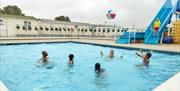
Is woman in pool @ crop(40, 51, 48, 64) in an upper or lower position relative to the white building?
lower

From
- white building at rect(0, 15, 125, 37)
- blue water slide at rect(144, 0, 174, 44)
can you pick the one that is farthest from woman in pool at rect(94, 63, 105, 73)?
white building at rect(0, 15, 125, 37)

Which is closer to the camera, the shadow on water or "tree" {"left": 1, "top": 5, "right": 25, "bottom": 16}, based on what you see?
the shadow on water

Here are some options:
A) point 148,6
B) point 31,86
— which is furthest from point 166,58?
point 148,6

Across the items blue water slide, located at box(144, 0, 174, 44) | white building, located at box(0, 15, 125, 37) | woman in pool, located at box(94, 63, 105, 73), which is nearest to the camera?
woman in pool, located at box(94, 63, 105, 73)

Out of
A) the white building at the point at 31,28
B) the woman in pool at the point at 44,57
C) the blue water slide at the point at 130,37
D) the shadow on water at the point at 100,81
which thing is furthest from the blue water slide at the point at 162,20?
the shadow on water at the point at 100,81

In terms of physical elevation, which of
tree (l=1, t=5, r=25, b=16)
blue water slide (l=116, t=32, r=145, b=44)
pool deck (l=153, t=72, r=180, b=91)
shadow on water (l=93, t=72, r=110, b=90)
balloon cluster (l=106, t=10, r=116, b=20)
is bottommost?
shadow on water (l=93, t=72, r=110, b=90)

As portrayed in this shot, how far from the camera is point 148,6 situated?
18.9 metres

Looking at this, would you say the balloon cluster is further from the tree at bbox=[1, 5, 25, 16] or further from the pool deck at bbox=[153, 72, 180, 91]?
the tree at bbox=[1, 5, 25, 16]

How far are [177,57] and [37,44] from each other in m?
9.94

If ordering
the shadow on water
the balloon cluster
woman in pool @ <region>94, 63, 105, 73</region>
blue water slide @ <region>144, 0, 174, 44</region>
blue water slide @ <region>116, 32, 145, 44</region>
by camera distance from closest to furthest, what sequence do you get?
the shadow on water < woman in pool @ <region>94, 63, 105, 73</region> < blue water slide @ <region>144, 0, 174, 44</region> < blue water slide @ <region>116, 32, 145, 44</region> < the balloon cluster

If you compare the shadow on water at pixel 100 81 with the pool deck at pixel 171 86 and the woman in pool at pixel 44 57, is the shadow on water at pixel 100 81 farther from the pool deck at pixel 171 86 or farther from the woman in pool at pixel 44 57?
the woman in pool at pixel 44 57

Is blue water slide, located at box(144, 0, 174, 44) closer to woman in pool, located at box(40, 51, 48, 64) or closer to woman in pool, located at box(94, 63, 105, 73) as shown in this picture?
woman in pool, located at box(40, 51, 48, 64)

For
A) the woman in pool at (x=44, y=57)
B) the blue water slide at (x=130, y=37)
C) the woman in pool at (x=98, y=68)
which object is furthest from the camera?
the blue water slide at (x=130, y=37)

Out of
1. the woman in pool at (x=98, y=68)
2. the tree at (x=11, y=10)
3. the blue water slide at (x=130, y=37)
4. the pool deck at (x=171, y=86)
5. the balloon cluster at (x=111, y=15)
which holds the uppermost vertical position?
the tree at (x=11, y=10)
